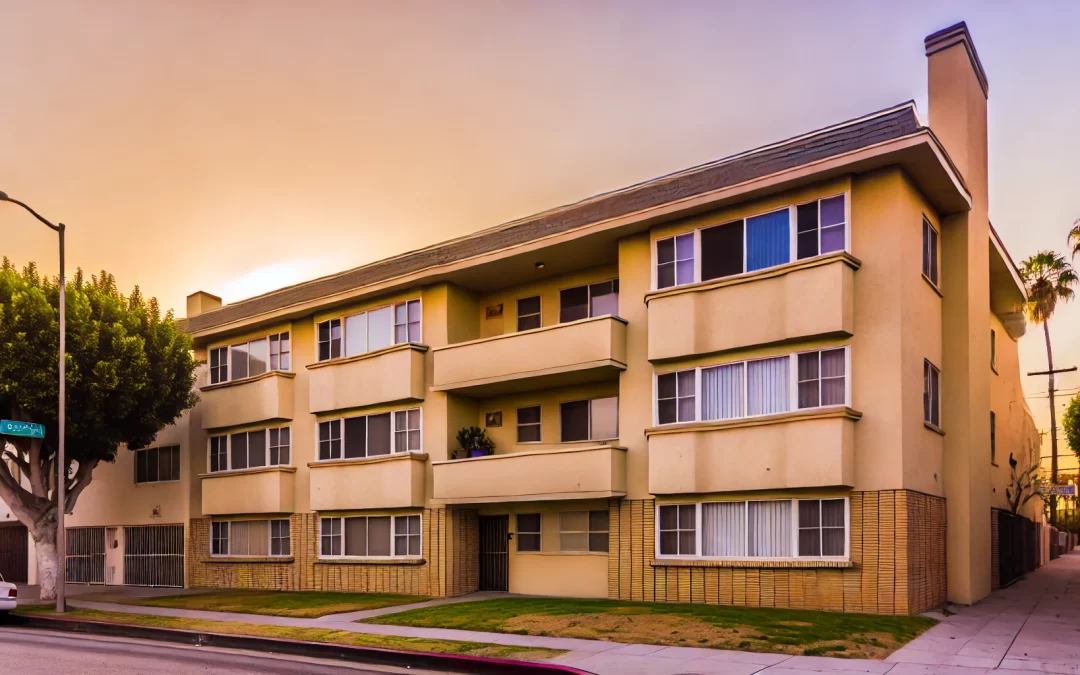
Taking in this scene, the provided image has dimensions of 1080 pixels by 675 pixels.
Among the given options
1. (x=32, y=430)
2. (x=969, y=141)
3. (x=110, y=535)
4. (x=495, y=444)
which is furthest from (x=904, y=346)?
(x=110, y=535)

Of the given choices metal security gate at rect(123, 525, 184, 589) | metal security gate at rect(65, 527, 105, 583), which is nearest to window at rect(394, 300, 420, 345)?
metal security gate at rect(123, 525, 184, 589)

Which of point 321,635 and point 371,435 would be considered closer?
point 321,635

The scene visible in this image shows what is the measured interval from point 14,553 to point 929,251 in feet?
117

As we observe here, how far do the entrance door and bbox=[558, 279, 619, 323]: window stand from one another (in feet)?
18.9

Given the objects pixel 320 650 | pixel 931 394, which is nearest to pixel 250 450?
pixel 320 650

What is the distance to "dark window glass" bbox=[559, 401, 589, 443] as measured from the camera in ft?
80.3

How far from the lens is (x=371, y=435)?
1086 inches

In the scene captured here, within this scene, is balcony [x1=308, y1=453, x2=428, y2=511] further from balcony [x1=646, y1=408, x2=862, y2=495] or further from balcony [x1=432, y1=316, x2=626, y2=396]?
balcony [x1=646, y1=408, x2=862, y2=495]

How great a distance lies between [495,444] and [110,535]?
696 inches

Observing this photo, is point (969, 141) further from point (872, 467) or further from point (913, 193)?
point (872, 467)

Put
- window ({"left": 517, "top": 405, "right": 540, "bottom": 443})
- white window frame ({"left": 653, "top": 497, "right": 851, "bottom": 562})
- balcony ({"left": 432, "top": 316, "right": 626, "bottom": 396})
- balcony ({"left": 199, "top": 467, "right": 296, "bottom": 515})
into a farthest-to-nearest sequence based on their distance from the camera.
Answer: balcony ({"left": 199, "top": 467, "right": 296, "bottom": 515}) < window ({"left": 517, "top": 405, "right": 540, "bottom": 443}) < balcony ({"left": 432, "top": 316, "right": 626, "bottom": 396}) < white window frame ({"left": 653, "top": 497, "right": 851, "bottom": 562})

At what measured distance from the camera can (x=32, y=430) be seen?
77.6ft

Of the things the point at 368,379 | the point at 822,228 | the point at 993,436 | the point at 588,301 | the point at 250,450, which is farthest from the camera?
the point at 250,450

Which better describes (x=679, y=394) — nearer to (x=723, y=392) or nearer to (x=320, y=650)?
(x=723, y=392)
